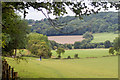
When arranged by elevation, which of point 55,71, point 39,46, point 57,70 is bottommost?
point 57,70

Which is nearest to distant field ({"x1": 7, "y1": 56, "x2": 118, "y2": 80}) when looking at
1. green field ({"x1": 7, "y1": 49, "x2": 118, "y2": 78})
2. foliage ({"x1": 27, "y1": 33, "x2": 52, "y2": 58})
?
green field ({"x1": 7, "y1": 49, "x2": 118, "y2": 78})

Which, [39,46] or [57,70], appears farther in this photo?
[39,46]

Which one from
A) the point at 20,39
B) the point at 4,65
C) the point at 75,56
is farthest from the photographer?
the point at 75,56

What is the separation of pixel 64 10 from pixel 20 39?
569 inches

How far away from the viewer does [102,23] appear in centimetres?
7975

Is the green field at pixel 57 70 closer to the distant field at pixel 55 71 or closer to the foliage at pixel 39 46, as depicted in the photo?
the distant field at pixel 55 71

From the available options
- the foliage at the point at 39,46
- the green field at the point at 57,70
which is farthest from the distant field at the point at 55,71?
the foliage at the point at 39,46

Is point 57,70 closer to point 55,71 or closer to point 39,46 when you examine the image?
point 55,71

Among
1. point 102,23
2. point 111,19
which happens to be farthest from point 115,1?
point 111,19

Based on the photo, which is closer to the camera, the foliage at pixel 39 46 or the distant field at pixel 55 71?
the distant field at pixel 55 71

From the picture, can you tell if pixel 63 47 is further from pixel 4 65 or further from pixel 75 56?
pixel 4 65

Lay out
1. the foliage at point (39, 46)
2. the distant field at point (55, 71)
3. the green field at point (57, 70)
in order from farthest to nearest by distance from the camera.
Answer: the foliage at point (39, 46) < the green field at point (57, 70) < the distant field at point (55, 71)

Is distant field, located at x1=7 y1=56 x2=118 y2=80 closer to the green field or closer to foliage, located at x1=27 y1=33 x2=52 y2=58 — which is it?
the green field

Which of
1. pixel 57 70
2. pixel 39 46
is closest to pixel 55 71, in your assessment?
pixel 57 70
